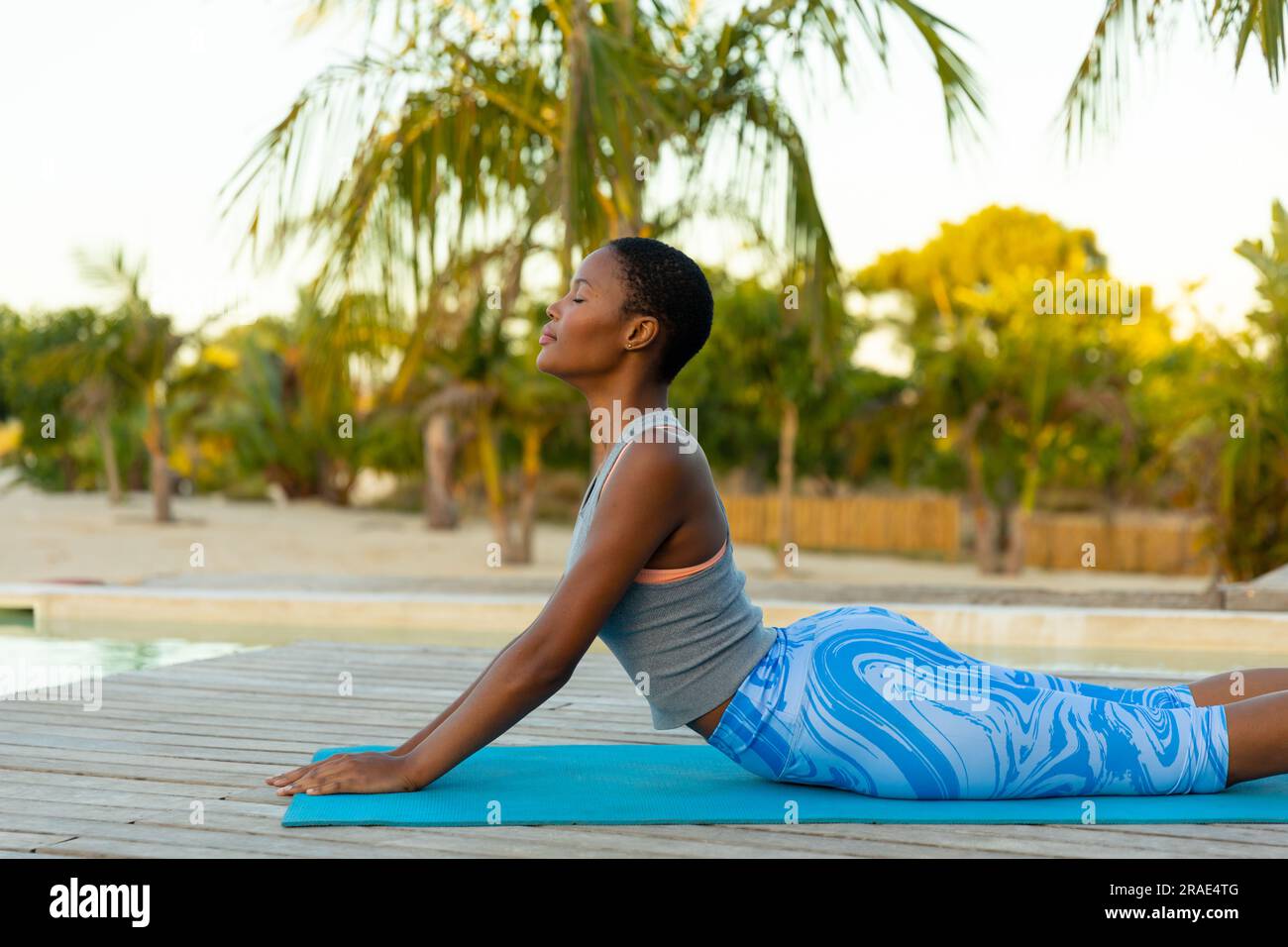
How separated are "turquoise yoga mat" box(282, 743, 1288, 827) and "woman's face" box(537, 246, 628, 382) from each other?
29.9 inches

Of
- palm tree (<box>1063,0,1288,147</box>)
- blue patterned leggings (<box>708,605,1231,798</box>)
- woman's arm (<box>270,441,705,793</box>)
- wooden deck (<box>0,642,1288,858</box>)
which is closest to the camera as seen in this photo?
wooden deck (<box>0,642,1288,858</box>)

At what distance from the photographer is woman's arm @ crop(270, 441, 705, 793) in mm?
2254

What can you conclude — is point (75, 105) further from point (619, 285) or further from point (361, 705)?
point (619, 285)

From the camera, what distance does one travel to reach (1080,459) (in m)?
22.0

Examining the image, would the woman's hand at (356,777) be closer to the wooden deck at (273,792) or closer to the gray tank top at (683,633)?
the wooden deck at (273,792)

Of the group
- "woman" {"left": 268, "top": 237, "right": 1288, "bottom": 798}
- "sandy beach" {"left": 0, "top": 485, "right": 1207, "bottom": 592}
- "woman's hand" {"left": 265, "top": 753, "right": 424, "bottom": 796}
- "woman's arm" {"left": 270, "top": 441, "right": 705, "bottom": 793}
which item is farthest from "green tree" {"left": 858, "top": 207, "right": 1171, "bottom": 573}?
"woman's hand" {"left": 265, "top": 753, "right": 424, "bottom": 796}

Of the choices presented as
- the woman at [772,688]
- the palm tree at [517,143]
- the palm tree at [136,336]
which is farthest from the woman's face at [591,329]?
the palm tree at [136,336]

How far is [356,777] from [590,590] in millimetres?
562

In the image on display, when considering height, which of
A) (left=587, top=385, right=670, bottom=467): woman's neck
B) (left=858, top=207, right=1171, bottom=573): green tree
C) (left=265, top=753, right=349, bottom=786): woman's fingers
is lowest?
(left=265, top=753, right=349, bottom=786): woman's fingers

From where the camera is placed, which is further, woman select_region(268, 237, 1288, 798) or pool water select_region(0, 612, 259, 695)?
pool water select_region(0, 612, 259, 695)

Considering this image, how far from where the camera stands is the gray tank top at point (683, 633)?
7.80ft

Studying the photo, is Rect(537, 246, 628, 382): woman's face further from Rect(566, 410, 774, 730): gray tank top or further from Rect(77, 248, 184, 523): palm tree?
Rect(77, 248, 184, 523): palm tree

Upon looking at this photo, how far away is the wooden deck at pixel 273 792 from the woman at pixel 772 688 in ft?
0.53

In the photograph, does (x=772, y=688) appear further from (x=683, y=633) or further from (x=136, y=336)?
(x=136, y=336)
